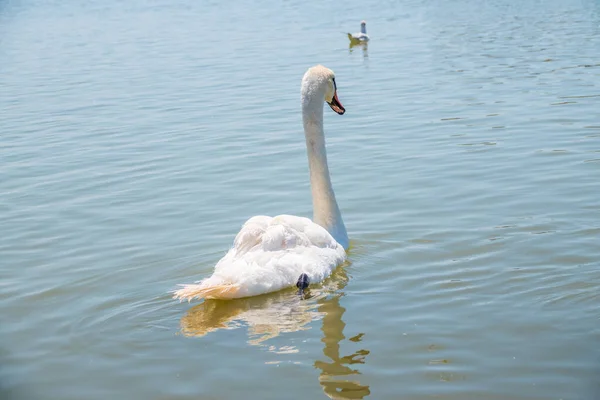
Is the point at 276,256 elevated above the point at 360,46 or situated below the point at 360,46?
below

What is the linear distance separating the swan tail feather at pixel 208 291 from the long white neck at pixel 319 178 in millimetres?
1624

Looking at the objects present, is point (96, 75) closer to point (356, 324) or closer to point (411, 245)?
point (411, 245)

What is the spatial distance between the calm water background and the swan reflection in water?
0.07 ft

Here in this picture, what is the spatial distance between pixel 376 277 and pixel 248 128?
23.4 feet

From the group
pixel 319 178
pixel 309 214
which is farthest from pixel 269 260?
pixel 309 214

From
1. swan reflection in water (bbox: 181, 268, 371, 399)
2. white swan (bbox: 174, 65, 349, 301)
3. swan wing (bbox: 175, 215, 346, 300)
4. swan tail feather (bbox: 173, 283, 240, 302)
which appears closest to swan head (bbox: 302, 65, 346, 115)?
white swan (bbox: 174, 65, 349, 301)

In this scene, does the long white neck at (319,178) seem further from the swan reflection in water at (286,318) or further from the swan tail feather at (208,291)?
the swan tail feather at (208,291)

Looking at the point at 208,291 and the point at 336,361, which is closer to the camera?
the point at 336,361

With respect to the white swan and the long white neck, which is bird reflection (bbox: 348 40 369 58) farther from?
the white swan

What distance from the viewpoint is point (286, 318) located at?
6.93 meters

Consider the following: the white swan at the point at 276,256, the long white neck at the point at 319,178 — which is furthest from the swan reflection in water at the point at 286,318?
the long white neck at the point at 319,178

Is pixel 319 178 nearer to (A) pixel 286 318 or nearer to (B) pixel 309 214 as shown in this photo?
(B) pixel 309 214

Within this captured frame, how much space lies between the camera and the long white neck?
8.38 meters

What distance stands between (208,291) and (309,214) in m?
3.23
